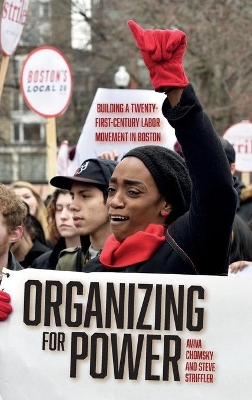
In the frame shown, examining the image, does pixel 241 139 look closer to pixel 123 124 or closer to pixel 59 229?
pixel 59 229

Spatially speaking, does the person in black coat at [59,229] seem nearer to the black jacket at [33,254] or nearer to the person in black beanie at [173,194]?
the black jacket at [33,254]

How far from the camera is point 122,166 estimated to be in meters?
4.05

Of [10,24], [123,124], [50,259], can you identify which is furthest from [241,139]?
[123,124]

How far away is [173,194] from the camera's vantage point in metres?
4.07

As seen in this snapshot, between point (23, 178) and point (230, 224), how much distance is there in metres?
28.0

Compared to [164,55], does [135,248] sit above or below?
below

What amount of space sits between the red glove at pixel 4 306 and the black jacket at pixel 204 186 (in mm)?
587

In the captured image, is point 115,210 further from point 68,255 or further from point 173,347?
point 68,255

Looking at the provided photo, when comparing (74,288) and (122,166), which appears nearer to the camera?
(74,288)

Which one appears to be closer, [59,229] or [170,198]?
[170,198]

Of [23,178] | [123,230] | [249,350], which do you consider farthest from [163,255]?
[23,178]

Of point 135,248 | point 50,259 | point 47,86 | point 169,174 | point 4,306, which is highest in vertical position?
point 47,86

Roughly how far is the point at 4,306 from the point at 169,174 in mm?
711

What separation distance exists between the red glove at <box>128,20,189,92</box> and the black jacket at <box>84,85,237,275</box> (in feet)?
0.19
